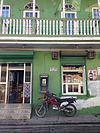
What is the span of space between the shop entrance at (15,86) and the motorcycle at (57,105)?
1.67m

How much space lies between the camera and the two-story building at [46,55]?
13.4 meters

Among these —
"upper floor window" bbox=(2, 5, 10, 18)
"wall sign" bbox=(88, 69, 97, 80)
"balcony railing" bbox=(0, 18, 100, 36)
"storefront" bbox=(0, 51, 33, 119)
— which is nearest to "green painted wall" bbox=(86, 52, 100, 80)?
"wall sign" bbox=(88, 69, 97, 80)

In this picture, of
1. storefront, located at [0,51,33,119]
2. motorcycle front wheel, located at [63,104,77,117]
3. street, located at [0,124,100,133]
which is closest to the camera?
street, located at [0,124,100,133]

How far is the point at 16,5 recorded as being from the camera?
1554cm

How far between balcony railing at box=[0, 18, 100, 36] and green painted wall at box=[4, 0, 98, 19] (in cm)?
194

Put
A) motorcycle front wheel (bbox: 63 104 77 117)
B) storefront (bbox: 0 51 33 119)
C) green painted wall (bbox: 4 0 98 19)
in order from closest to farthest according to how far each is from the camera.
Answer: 1. motorcycle front wheel (bbox: 63 104 77 117)
2. storefront (bbox: 0 51 33 119)
3. green painted wall (bbox: 4 0 98 19)

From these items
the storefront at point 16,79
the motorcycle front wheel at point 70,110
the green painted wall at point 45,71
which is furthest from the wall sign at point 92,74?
the storefront at point 16,79

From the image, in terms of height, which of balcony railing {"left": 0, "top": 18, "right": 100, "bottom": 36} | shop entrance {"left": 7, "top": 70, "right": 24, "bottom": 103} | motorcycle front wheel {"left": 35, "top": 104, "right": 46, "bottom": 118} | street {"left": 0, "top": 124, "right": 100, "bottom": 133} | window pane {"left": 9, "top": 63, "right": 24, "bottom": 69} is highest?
balcony railing {"left": 0, "top": 18, "right": 100, "bottom": 36}

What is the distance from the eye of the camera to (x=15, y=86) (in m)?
14.7

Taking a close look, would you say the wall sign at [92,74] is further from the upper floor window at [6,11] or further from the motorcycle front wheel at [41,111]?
the upper floor window at [6,11]

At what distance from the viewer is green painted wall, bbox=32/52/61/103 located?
47.2ft

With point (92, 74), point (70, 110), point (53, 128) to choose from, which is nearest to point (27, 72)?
point (70, 110)

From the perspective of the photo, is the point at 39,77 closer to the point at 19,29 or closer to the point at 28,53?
the point at 28,53

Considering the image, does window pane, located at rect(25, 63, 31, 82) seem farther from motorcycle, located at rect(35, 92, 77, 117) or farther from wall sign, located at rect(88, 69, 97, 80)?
wall sign, located at rect(88, 69, 97, 80)
